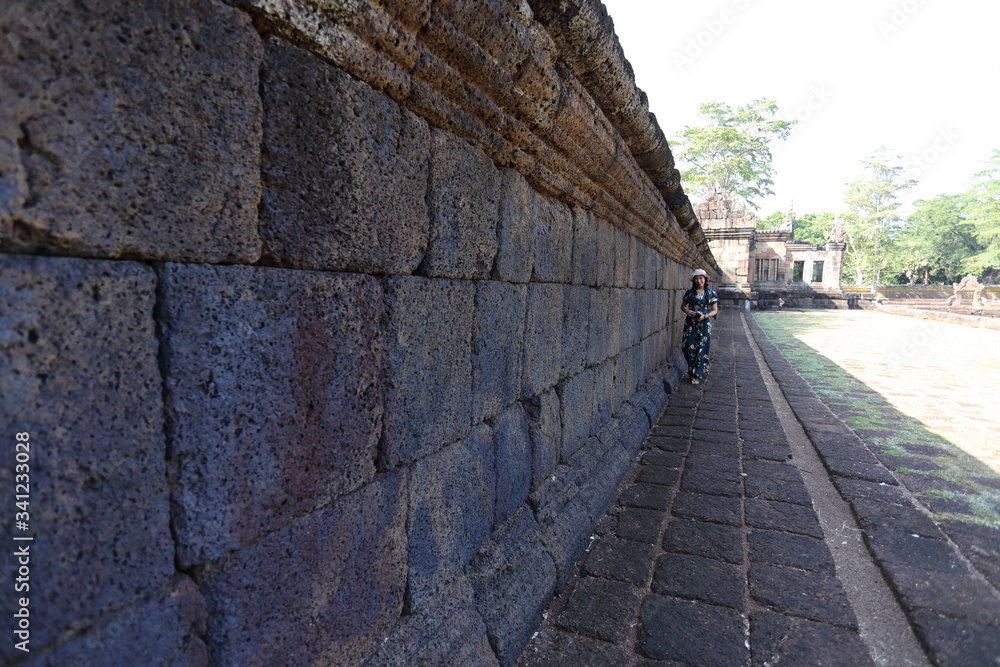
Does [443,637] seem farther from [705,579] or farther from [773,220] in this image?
[773,220]

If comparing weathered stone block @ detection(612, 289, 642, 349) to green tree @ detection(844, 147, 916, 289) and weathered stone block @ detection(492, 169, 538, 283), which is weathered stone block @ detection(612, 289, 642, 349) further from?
green tree @ detection(844, 147, 916, 289)

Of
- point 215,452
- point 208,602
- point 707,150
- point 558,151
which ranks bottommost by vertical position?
point 208,602

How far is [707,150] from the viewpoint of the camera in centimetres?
3975

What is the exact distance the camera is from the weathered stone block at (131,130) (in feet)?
2.41

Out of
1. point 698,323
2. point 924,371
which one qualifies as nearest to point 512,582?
point 698,323

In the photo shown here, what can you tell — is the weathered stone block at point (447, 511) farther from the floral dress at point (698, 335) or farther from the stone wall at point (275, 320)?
the floral dress at point (698, 335)

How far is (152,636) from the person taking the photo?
92cm

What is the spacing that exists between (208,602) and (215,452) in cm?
30

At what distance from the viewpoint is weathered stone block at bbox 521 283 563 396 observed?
2414mm

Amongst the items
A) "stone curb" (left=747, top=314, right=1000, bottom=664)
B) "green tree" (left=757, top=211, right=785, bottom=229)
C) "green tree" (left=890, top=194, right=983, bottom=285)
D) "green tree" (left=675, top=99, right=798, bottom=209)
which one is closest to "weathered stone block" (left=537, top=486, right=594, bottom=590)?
"stone curb" (left=747, top=314, right=1000, bottom=664)

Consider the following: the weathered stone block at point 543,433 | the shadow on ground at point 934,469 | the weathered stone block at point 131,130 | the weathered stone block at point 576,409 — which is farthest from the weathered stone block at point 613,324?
the weathered stone block at point 131,130

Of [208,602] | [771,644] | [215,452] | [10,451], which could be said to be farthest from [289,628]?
[771,644]

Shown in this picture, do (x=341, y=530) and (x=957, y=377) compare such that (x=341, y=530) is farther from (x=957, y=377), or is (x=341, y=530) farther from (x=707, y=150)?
(x=707, y=150)

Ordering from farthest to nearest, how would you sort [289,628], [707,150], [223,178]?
[707,150], [289,628], [223,178]
